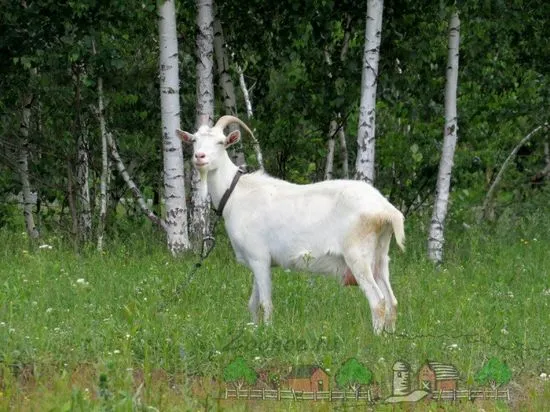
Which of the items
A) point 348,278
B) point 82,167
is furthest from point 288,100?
point 348,278

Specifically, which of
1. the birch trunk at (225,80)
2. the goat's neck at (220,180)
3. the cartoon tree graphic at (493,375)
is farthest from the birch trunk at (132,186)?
the cartoon tree graphic at (493,375)

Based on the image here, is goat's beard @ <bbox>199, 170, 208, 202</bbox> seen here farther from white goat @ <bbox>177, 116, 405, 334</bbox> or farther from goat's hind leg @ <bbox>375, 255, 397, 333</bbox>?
goat's hind leg @ <bbox>375, 255, 397, 333</bbox>

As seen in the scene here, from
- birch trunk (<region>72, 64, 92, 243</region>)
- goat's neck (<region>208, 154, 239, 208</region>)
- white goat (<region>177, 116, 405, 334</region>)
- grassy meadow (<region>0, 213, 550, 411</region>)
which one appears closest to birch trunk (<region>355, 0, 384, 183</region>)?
grassy meadow (<region>0, 213, 550, 411</region>)

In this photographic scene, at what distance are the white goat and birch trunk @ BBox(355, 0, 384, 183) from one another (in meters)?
3.16

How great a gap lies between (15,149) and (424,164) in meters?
6.07

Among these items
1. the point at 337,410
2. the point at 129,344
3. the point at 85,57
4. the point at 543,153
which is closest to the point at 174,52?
the point at 85,57

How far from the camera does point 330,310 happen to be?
968cm

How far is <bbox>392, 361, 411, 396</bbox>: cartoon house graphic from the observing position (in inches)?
Answer: 283

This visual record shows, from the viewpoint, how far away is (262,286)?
9.43 metres

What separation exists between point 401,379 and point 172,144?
642 cm

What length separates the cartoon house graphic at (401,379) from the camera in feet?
23.5

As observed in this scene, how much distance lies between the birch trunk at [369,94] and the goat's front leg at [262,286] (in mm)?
3712

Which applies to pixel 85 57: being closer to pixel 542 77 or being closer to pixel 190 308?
pixel 190 308

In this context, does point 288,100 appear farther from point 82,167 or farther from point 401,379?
point 401,379
